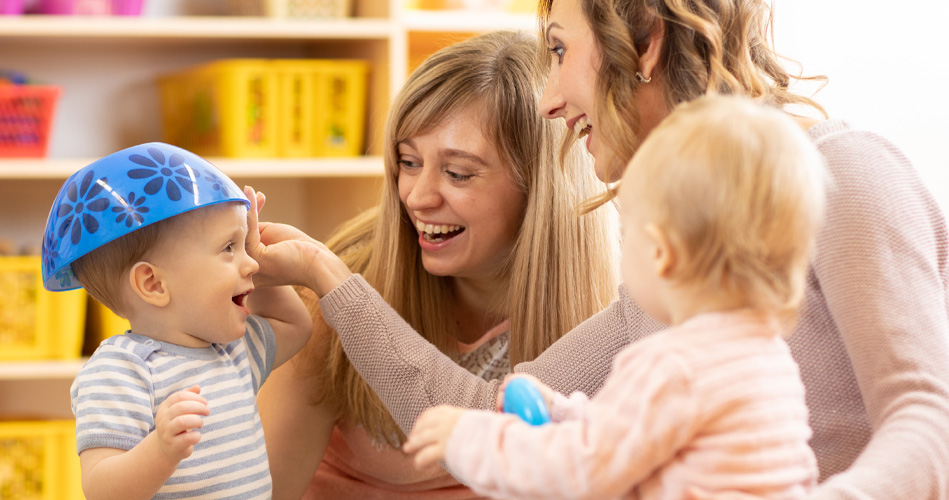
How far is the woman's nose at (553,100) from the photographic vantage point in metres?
1.17

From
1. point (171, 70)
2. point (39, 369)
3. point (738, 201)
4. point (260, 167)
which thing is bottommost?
point (39, 369)

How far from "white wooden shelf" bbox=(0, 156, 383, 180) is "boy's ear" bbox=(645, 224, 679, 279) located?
5.05ft

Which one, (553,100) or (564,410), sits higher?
(553,100)

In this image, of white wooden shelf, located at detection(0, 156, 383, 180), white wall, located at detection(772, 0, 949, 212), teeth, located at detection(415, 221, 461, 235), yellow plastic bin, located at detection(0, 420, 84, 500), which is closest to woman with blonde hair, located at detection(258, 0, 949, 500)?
teeth, located at detection(415, 221, 461, 235)

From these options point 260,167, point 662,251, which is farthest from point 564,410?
point 260,167

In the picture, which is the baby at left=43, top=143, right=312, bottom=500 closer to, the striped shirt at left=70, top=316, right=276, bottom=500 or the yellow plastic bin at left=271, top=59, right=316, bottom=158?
the striped shirt at left=70, top=316, right=276, bottom=500

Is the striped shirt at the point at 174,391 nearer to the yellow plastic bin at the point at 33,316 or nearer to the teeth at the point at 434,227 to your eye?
the teeth at the point at 434,227

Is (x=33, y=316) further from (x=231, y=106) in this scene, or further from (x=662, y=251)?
(x=662, y=251)

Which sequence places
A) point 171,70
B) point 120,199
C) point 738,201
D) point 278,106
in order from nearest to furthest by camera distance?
1. point 738,201
2. point 120,199
3. point 278,106
4. point 171,70

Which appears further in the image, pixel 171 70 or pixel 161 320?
pixel 171 70

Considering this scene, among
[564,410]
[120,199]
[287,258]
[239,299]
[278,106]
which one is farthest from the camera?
[278,106]

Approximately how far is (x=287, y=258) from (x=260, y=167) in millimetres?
1029

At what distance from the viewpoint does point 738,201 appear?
0.67 metres

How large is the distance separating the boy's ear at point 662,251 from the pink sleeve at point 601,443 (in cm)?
7
